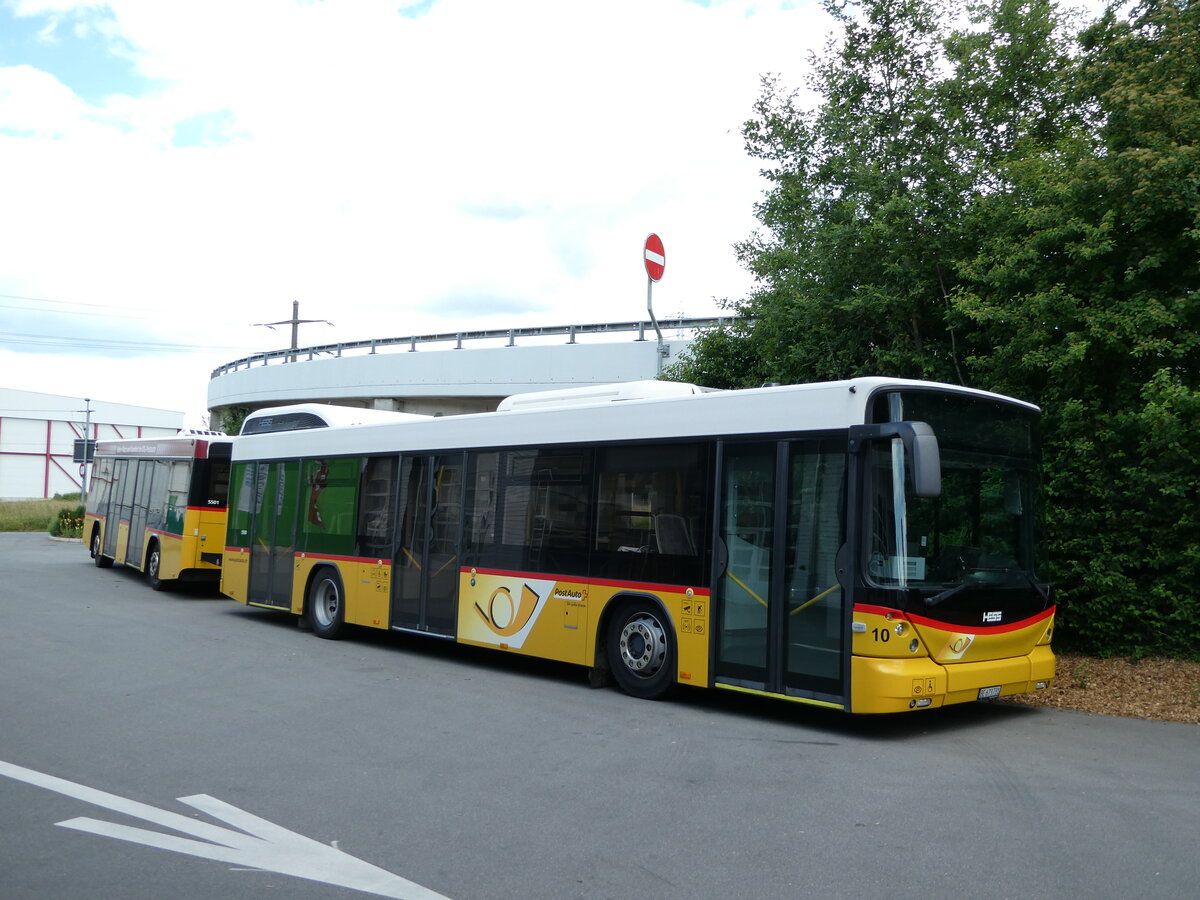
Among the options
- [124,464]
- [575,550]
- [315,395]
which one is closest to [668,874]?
[575,550]

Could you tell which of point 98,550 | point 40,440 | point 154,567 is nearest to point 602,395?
point 154,567

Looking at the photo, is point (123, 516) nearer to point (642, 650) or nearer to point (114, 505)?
point (114, 505)

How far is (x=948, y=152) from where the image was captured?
1396 cm

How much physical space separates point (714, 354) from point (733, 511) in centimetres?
892

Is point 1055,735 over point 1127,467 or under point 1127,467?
under

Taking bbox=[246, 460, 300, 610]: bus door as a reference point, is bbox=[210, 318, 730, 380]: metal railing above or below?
above

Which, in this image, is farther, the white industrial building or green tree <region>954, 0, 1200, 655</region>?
the white industrial building

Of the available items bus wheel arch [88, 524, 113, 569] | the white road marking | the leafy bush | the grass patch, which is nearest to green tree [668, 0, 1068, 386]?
the white road marking

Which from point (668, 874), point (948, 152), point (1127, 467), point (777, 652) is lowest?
point (668, 874)

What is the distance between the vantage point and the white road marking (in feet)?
16.0

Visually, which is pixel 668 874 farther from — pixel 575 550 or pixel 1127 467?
pixel 1127 467

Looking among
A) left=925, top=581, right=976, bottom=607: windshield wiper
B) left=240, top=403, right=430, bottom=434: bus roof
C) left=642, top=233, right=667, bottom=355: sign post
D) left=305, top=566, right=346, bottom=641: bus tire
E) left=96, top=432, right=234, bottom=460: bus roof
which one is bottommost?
left=305, top=566, right=346, bottom=641: bus tire

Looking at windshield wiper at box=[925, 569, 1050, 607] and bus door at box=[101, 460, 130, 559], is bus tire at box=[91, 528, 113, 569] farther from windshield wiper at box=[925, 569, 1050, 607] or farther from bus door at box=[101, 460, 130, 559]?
windshield wiper at box=[925, 569, 1050, 607]

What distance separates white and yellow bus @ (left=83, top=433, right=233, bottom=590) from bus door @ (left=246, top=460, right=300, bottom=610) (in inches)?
153
